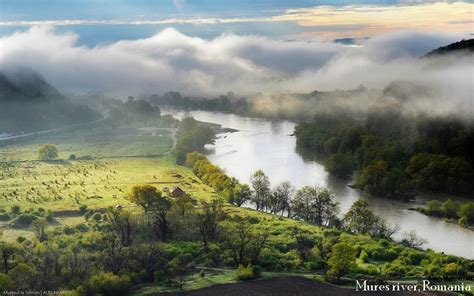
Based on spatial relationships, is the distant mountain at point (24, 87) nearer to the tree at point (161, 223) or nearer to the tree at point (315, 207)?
the tree at point (161, 223)

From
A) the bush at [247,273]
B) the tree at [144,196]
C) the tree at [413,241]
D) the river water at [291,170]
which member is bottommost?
the river water at [291,170]

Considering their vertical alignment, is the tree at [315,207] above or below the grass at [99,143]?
above

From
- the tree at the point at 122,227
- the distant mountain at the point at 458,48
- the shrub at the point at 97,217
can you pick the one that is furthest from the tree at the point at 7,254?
the distant mountain at the point at 458,48

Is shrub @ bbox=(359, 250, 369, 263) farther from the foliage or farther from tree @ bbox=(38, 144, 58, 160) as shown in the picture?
tree @ bbox=(38, 144, 58, 160)

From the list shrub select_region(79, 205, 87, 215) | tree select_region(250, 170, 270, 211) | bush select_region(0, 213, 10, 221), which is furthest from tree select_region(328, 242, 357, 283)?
bush select_region(0, 213, 10, 221)

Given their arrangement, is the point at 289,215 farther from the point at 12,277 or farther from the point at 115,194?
the point at 12,277

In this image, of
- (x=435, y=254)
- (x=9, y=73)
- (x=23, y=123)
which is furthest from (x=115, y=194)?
(x=9, y=73)
